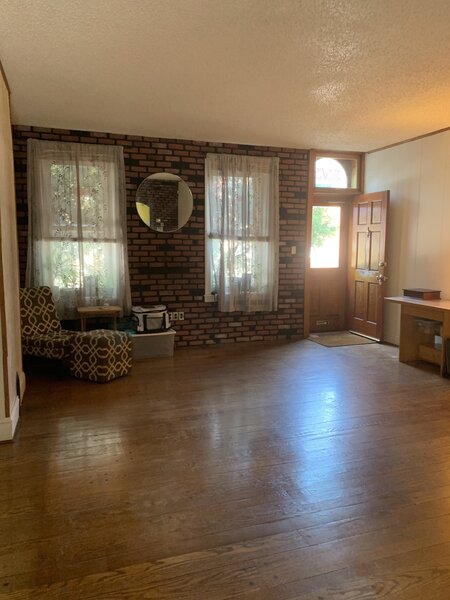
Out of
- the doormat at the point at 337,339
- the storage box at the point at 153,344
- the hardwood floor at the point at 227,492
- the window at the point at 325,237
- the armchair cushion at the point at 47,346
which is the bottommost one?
the hardwood floor at the point at 227,492

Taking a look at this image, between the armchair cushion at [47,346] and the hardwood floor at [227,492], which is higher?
the armchair cushion at [47,346]

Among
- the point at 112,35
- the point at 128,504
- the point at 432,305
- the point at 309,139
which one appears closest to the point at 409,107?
the point at 309,139

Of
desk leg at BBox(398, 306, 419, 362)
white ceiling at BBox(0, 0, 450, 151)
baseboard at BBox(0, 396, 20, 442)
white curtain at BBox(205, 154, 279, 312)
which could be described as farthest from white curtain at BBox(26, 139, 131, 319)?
desk leg at BBox(398, 306, 419, 362)

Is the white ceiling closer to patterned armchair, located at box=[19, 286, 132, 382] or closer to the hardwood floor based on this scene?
patterned armchair, located at box=[19, 286, 132, 382]

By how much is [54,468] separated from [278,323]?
403cm

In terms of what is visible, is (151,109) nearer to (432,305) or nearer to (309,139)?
(309,139)

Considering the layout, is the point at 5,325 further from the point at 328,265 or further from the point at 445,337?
the point at 328,265

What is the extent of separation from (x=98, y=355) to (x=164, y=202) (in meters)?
2.18

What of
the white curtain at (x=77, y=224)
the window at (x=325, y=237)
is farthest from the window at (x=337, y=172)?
the white curtain at (x=77, y=224)

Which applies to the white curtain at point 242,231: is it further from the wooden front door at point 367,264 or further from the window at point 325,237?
the wooden front door at point 367,264

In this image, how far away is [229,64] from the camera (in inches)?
126

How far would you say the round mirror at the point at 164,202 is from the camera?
5375 mm

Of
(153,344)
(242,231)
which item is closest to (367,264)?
(242,231)

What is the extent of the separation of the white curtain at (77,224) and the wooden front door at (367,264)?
3214 millimetres
